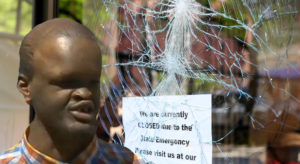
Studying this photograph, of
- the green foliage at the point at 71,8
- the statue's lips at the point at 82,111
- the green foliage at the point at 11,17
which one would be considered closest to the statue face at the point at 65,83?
the statue's lips at the point at 82,111

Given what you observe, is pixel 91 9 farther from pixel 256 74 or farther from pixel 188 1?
pixel 256 74

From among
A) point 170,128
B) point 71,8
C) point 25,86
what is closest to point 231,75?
point 170,128

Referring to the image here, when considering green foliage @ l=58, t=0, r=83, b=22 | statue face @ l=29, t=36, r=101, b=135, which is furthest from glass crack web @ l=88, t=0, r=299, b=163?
green foliage @ l=58, t=0, r=83, b=22

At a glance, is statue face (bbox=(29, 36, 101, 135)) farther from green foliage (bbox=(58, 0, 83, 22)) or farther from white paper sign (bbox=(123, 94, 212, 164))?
green foliage (bbox=(58, 0, 83, 22))

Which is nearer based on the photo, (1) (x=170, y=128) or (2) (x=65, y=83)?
(2) (x=65, y=83)

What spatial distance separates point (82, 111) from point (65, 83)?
8cm

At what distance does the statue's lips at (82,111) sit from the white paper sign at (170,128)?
1.83ft

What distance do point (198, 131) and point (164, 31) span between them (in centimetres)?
46

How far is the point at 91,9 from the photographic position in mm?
1787

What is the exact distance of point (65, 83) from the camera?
791mm

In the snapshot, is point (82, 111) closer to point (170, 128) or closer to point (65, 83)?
point (65, 83)

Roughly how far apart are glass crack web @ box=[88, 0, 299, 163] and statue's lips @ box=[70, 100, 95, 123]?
22.3 inches

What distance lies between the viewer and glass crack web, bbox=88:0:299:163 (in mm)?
1083

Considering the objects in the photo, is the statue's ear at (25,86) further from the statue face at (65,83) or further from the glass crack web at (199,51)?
the glass crack web at (199,51)
